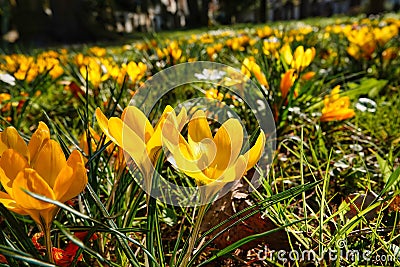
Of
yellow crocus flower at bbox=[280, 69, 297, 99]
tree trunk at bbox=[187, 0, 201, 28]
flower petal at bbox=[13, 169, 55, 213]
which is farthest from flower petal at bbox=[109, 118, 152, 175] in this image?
tree trunk at bbox=[187, 0, 201, 28]

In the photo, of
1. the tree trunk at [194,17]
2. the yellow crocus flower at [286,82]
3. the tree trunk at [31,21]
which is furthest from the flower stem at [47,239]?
the tree trunk at [194,17]

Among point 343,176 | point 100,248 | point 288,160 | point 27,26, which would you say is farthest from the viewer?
point 27,26

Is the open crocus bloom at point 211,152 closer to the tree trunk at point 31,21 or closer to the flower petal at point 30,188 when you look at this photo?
the flower petal at point 30,188

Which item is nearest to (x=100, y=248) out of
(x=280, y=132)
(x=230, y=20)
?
(x=280, y=132)

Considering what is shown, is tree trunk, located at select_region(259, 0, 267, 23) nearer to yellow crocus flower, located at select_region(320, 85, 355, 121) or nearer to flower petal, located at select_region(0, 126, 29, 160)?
yellow crocus flower, located at select_region(320, 85, 355, 121)

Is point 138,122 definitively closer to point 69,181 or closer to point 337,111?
point 69,181

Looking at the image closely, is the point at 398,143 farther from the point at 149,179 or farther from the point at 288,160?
the point at 149,179

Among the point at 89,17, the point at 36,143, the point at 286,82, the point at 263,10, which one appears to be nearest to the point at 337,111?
the point at 286,82
